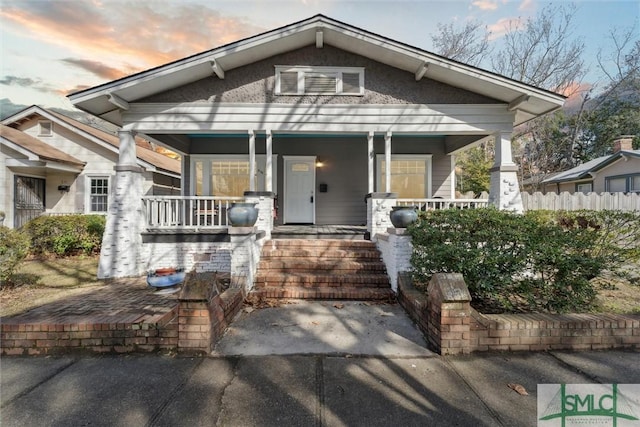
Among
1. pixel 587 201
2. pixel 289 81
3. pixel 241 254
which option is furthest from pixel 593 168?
pixel 241 254

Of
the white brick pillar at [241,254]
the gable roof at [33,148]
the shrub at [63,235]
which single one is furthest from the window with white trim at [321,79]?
the gable roof at [33,148]

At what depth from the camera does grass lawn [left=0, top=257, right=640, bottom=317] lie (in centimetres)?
422

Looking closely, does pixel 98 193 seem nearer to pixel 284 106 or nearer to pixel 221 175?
pixel 221 175

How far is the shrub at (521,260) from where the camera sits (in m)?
3.70

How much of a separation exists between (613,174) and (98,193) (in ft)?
80.7

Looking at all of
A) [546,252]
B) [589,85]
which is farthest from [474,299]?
[589,85]

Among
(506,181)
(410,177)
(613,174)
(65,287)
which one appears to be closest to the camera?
(65,287)

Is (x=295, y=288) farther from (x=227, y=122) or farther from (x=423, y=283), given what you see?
(x=227, y=122)

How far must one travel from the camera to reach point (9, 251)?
515 centimetres

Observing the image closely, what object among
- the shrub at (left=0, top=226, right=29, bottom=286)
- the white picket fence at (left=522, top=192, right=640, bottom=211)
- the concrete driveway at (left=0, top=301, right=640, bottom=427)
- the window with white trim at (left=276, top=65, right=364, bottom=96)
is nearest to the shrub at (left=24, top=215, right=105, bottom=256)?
the shrub at (left=0, top=226, right=29, bottom=286)

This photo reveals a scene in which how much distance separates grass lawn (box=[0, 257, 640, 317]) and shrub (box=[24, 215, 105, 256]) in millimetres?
631

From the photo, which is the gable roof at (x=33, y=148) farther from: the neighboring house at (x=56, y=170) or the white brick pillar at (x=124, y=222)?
the white brick pillar at (x=124, y=222)

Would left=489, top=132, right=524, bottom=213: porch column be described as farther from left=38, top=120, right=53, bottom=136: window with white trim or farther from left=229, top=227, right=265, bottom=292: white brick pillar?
left=38, top=120, right=53, bottom=136: window with white trim

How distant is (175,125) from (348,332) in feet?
19.3
